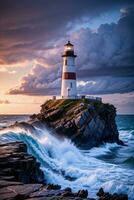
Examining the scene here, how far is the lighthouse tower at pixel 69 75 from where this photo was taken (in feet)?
135

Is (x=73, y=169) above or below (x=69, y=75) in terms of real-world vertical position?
below

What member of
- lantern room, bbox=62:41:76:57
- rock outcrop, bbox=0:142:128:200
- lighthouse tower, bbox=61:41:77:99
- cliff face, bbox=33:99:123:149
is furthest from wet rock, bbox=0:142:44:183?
lantern room, bbox=62:41:76:57

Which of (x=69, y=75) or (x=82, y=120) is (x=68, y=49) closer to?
(x=69, y=75)

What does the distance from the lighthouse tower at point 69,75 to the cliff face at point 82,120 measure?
1.68 m

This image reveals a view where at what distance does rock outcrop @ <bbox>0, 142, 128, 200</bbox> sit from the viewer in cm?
1106

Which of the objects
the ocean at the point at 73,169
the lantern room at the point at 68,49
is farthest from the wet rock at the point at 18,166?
the lantern room at the point at 68,49

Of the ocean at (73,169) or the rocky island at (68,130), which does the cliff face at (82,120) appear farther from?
the ocean at (73,169)

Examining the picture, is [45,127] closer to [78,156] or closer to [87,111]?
Result: [87,111]

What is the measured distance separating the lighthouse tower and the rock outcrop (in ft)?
78.7

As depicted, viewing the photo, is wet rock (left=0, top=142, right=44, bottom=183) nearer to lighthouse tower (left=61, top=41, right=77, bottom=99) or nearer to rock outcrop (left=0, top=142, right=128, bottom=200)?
rock outcrop (left=0, top=142, right=128, bottom=200)

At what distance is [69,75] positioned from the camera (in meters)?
41.3

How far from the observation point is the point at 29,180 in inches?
597

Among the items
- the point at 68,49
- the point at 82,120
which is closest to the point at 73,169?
the point at 82,120

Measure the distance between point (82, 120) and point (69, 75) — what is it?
8769 millimetres
